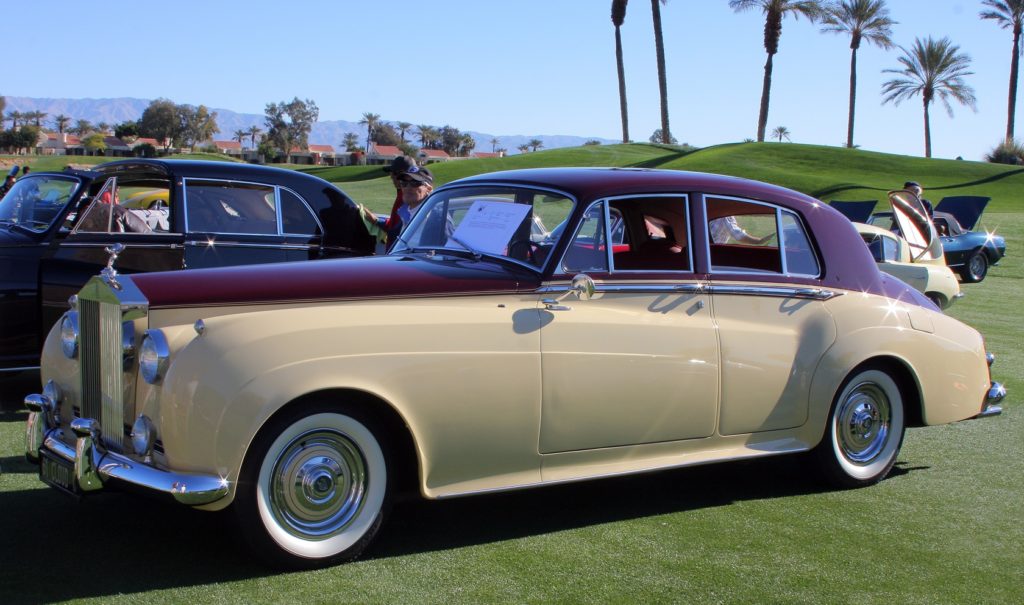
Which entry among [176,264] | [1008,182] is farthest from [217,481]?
[1008,182]

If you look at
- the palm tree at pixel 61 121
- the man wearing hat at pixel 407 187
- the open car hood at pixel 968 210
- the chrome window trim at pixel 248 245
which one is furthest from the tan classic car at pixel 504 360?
the palm tree at pixel 61 121

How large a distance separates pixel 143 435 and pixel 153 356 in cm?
32

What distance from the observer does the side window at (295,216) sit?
26.6ft

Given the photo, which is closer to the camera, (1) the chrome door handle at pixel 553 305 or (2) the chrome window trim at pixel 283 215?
(1) the chrome door handle at pixel 553 305

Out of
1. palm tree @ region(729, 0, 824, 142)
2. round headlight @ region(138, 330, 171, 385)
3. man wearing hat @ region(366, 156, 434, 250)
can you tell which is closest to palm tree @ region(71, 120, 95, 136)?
palm tree @ region(729, 0, 824, 142)

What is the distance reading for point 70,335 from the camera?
14.9ft

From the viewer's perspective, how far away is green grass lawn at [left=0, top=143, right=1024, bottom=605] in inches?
156

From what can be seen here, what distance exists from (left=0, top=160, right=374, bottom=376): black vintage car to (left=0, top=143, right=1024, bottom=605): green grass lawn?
1.17 m

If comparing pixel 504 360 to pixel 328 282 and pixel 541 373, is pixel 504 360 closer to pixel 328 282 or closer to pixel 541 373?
pixel 541 373

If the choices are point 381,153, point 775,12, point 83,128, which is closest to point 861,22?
point 775,12

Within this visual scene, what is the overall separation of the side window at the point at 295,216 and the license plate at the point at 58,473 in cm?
395

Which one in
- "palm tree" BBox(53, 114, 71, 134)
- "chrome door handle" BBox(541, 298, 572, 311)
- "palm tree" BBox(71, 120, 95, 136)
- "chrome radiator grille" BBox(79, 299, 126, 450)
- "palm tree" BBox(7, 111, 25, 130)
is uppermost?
"palm tree" BBox(53, 114, 71, 134)

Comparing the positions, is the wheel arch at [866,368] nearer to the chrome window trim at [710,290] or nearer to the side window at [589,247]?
the chrome window trim at [710,290]

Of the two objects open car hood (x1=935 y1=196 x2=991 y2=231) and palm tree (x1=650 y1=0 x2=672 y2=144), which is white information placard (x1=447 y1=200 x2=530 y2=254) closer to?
open car hood (x1=935 y1=196 x2=991 y2=231)
